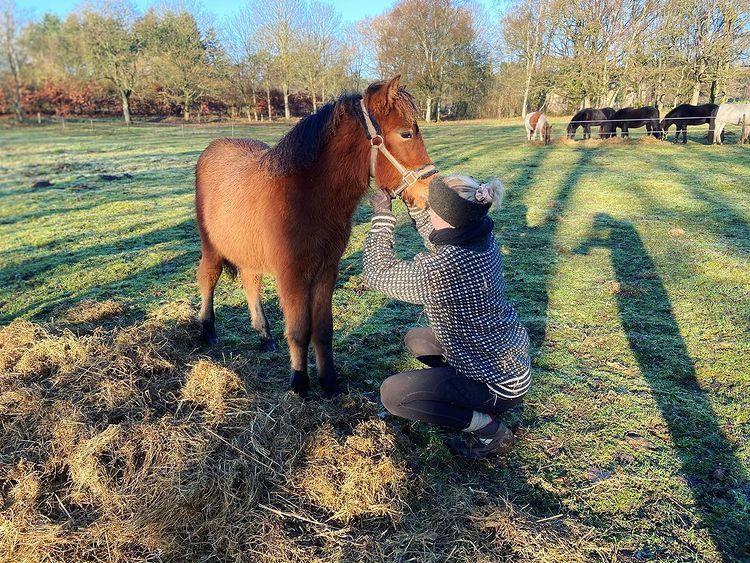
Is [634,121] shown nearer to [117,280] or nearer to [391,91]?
[391,91]

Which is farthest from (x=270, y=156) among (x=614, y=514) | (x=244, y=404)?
(x=614, y=514)

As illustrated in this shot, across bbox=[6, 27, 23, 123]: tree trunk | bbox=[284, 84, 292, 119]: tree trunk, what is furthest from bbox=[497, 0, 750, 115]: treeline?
bbox=[6, 27, 23, 123]: tree trunk

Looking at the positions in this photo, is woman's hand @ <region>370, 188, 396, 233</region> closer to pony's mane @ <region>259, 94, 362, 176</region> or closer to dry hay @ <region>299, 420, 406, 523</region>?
pony's mane @ <region>259, 94, 362, 176</region>

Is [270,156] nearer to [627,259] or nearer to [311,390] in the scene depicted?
[311,390]

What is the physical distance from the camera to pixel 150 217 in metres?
8.80

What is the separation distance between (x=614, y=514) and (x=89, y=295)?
5.48 m

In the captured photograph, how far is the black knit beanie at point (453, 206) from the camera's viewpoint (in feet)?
7.48

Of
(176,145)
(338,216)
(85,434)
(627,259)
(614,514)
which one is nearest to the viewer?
(614,514)

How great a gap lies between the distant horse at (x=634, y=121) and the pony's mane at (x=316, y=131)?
19.1 m

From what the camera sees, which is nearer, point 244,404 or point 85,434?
point 85,434

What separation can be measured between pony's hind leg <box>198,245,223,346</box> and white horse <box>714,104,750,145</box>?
1991 centimetres

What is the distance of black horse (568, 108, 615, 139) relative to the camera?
64.8ft

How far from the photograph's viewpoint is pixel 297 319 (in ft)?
10.1

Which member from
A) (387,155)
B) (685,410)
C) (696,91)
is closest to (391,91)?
(387,155)
